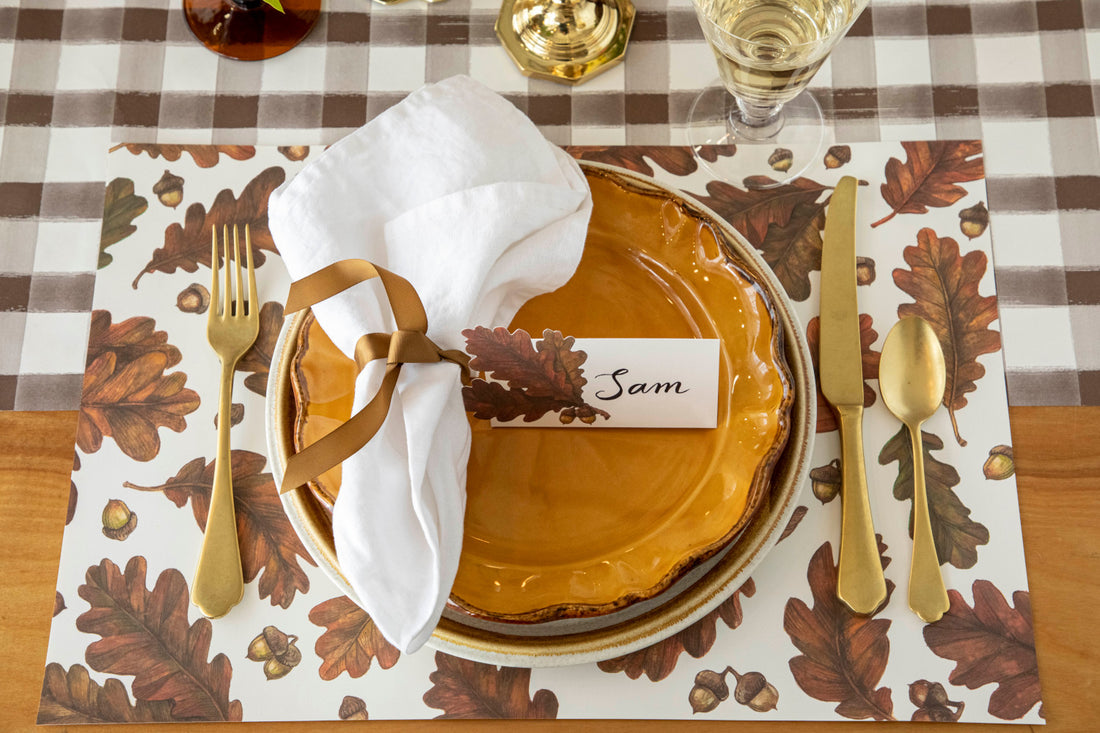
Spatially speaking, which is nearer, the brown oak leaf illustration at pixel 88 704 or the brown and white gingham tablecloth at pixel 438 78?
the brown oak leaf illustration at pixel 88 704

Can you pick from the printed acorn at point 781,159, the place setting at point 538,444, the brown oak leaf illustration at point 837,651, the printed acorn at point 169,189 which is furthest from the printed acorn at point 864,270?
the printed acorn at point 169,189

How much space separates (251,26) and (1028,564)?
82 cm

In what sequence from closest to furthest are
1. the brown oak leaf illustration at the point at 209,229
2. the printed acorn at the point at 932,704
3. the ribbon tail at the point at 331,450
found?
the ribbon tail at the point at 331,450, the printed acorn at the point at 932,704, the brown oak leaf illustration at the point at 209,229

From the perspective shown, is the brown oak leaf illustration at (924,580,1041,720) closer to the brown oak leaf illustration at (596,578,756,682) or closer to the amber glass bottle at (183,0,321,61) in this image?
the brown oak leaf illustration at (596,578,756,682)

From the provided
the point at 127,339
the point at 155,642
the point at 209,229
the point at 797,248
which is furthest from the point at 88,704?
the point at 797,248

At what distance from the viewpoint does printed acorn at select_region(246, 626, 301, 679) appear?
620mm

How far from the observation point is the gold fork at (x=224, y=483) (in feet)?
2.06

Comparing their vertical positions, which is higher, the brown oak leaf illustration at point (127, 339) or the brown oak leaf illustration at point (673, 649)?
the brown oak leaf illustration at point (127, 339)

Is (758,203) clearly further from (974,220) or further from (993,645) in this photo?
(993,645)

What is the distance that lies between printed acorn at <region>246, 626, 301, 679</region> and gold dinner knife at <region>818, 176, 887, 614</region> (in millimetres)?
410

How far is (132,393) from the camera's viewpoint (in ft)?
2.24

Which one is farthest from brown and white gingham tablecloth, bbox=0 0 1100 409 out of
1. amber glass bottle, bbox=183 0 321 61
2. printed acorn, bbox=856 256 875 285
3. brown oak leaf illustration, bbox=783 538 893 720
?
brown oak leaf illustration, bbox=783 538 893 720

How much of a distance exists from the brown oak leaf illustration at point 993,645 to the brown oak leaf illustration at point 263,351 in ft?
1.82

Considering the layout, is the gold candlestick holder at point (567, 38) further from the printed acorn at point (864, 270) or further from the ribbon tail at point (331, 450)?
the ribbon tail at point (331, 450)
